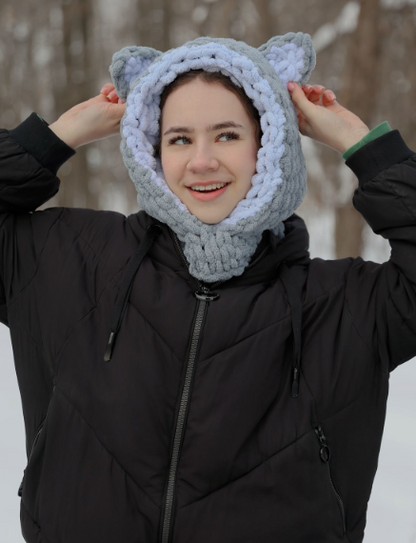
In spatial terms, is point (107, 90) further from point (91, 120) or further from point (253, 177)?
point (253, 177)

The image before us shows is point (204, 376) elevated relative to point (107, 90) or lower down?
lower down

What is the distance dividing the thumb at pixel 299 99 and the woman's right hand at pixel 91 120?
0.50 metres

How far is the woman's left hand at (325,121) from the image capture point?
155cm

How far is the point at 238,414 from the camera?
1.41 meters

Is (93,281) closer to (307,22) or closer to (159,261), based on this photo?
(159,261)

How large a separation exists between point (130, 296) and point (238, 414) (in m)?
0.41

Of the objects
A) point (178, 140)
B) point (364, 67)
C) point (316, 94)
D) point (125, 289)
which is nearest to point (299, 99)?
point (316, 94)

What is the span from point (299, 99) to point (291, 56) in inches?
5.1

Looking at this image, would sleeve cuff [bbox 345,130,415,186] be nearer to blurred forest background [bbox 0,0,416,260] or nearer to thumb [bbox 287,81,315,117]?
thumb [bbox 287,81,315,117]

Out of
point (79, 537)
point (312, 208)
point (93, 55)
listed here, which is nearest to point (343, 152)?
point (79, 537)

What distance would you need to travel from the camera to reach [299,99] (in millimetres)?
1601

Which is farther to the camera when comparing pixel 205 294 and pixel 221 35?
pixel 221 35

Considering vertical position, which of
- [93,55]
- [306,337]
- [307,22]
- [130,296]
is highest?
[93,55]

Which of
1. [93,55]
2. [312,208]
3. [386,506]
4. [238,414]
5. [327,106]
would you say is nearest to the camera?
[238,414]
